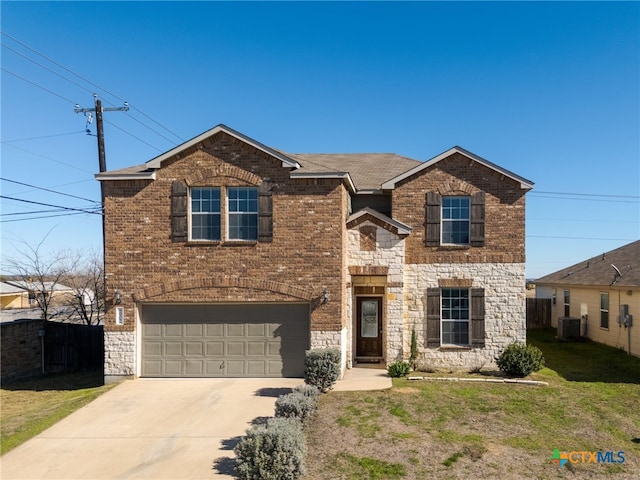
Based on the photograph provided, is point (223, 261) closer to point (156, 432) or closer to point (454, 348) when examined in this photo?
point (156, 432)

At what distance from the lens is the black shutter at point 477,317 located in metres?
14.7

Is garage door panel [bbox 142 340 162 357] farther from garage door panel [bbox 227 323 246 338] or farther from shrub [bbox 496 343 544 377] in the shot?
shrub [bbox 496 343 544 377]

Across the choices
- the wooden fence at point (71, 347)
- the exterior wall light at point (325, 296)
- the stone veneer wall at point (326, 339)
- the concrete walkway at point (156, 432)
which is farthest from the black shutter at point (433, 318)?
the wooden fence at point (71, 347)

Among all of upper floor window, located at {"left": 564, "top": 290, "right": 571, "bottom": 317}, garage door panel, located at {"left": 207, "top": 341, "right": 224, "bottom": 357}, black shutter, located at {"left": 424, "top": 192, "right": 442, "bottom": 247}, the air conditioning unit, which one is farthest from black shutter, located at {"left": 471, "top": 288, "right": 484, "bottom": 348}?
upper floor window, located at {"left": 564, "top": 290, "right": 571, "bottom": 317}

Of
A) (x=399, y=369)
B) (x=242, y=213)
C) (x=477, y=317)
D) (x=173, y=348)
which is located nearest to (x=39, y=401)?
(x=173, y=348)

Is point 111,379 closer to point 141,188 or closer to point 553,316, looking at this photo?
point 141,188

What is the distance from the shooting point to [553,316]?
24.9m

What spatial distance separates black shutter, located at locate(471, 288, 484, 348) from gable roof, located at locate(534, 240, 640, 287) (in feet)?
20.9

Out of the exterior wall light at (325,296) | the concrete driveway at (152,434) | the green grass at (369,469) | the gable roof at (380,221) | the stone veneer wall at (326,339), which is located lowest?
the concrete driveway at (152,434)

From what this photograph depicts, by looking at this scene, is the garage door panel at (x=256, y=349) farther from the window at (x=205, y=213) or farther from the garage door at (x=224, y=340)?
the window at (x=205, y=213)

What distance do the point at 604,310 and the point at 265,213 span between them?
15.5 meters

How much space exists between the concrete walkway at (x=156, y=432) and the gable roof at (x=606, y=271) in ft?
37.2

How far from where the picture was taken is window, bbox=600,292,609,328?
744 inches

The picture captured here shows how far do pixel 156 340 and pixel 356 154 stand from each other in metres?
11.6
